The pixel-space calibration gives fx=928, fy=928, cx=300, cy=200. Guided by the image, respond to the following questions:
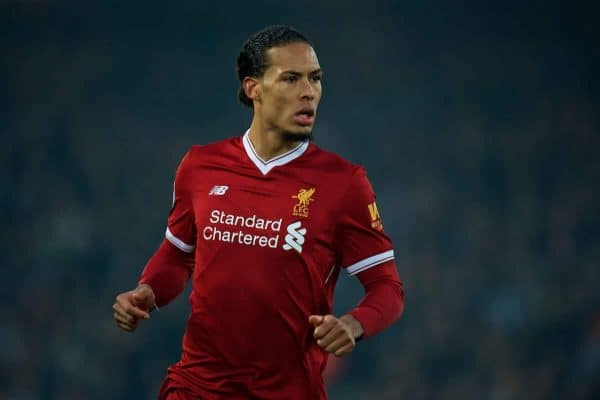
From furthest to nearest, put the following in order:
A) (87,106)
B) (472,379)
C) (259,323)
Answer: (87,106) → (472,379) → (259,323)

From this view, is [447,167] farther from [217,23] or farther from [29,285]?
[29,285]

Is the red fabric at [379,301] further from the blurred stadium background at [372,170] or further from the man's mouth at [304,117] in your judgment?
the blurred stadium background at [372,170]

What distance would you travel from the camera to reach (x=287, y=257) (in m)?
3.01

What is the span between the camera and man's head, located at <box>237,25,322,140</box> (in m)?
3.17

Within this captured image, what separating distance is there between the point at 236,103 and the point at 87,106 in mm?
1179

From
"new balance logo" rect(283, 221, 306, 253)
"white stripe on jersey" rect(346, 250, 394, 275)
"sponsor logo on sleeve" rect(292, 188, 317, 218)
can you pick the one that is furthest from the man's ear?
"white stripe on jersey" rect(346, 250, 394, 275)

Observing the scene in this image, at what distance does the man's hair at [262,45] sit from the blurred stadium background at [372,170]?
3893mm

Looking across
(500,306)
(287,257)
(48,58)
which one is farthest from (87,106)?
(287,257)

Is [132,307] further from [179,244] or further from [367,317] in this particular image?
[367,317]

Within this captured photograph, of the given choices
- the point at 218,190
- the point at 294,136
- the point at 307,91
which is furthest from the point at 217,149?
the point at 307,91

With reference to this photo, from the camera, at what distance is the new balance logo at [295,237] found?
3.02 meters

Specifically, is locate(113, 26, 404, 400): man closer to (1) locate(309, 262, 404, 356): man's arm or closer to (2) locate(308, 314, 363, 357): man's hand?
(1) locate(309, 262, 404, 356): man's arm

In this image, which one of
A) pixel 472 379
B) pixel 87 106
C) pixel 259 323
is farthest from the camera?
pixel 87 106

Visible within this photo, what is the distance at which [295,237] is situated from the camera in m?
3.03
